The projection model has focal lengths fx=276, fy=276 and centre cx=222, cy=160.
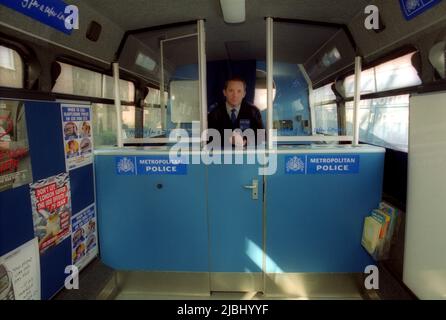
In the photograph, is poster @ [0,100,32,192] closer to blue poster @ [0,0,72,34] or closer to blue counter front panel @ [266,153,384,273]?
blue poster @ [0,0,72,34]

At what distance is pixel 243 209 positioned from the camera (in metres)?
2.46

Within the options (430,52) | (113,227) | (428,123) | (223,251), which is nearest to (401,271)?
(428,123)

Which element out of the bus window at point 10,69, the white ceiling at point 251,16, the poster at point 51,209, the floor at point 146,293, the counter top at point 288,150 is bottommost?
the floor at point 146,293

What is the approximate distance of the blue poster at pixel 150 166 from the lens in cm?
245

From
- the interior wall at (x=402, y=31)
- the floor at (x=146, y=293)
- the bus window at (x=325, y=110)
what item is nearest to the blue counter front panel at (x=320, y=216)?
the floor at (x=146, y=293)

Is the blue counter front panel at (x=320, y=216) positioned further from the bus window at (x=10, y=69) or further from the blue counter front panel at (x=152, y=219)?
the bus window at (x=10, y=69)

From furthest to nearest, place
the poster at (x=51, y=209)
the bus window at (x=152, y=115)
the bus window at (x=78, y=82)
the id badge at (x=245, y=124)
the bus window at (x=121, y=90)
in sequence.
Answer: the bus window at (x=152, y=115), the id badge at (x=245, y=124), the bus window at (x=121, y=90), the bus window at (x=78, y=82), the poster at (x=51, y=209)

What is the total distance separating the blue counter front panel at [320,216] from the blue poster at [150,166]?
2.65 feet

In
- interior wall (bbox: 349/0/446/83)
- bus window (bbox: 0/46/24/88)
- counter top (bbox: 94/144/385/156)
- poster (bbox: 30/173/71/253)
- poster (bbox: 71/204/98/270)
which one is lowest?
poster (bbox: 71/204/98/270)

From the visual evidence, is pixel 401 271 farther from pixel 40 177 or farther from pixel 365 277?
pixel 40 177

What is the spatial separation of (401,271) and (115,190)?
2653mm

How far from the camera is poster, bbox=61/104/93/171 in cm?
229

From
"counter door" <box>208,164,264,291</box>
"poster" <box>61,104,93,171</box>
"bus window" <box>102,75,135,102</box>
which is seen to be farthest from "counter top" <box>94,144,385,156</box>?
"bus window" <box>102,75,135,102</box>
